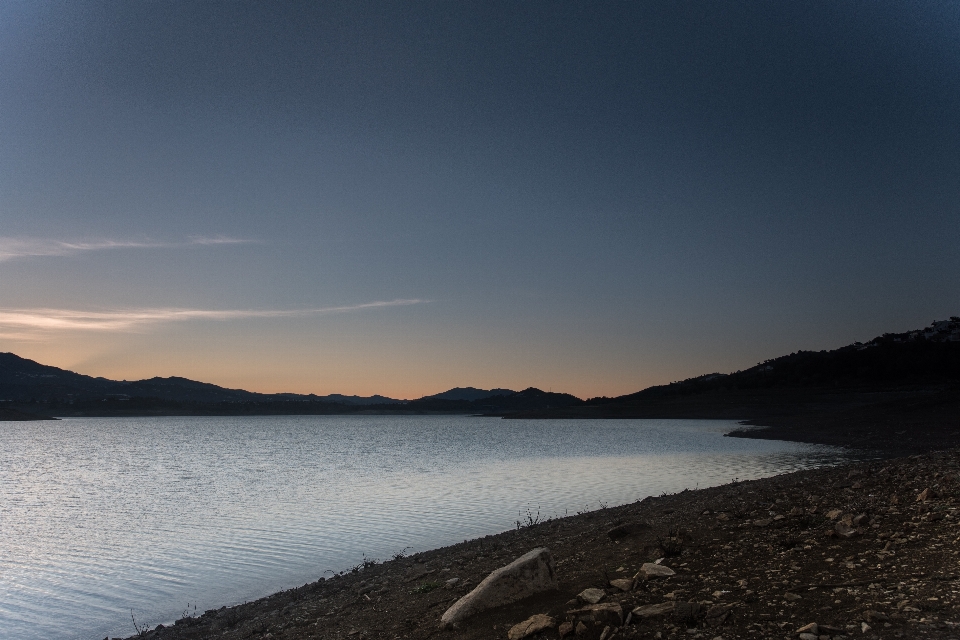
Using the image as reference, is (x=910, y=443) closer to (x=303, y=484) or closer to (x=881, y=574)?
(x=303, y=484)

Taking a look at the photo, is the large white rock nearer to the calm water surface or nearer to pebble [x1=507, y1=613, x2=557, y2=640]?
pebble [x1=507, y1=613, x2=557, y2=640]

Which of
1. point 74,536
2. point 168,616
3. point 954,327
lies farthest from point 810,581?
point 954,327

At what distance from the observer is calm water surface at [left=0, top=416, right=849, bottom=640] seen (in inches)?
582

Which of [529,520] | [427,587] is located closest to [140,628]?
[427,587]

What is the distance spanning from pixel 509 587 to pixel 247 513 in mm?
19801

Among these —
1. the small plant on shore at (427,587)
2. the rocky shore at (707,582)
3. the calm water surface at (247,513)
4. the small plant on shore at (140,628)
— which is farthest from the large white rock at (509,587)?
the calm water surface at (247,513)

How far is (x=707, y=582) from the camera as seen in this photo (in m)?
8.36

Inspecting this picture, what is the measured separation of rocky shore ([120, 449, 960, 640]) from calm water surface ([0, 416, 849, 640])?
115 inches

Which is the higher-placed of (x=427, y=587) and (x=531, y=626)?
(x=531, y=626)

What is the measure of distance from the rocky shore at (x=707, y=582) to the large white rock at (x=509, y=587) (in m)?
0.08

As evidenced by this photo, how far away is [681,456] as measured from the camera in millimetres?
46469

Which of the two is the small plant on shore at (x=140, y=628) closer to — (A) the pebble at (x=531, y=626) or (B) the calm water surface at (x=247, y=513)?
(B) the calm water surface at (x=247, y=513)

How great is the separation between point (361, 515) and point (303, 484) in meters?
12.5

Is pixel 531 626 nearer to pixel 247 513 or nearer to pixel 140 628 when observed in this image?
pixel 140 628
